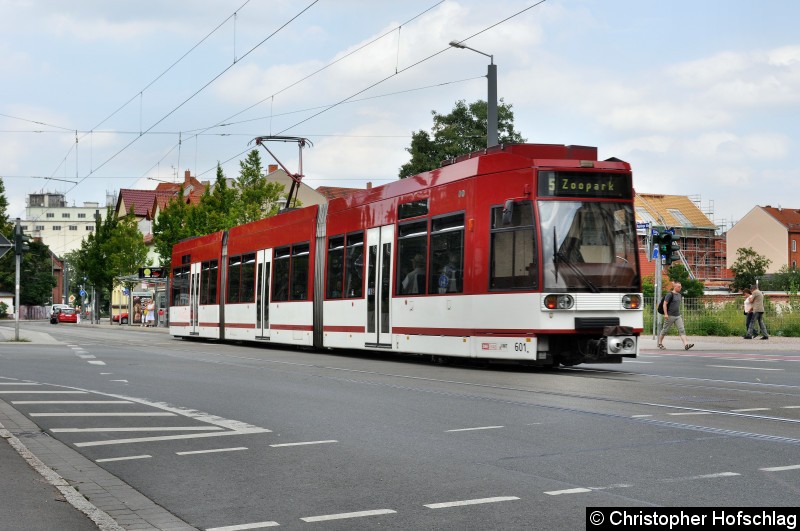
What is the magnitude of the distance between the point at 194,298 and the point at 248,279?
6593 mm

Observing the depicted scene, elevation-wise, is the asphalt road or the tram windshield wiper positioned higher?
the tram windshield wiper

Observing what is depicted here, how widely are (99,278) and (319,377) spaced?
7098cm

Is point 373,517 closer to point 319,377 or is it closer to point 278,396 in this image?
point 278,396

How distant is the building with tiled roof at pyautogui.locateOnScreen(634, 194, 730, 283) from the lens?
106 m

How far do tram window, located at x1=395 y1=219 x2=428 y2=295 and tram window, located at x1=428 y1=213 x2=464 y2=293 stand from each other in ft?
1.14

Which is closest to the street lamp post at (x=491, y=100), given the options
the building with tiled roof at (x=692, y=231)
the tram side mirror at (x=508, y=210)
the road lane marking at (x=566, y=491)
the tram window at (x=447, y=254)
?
the tram window at (x=447, y=254)

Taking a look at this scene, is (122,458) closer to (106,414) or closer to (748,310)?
(106,414)

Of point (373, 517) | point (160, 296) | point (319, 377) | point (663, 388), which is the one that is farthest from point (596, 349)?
point (160, 296)

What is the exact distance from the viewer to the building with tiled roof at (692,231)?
10588 centimetres

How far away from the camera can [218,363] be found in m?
21.4

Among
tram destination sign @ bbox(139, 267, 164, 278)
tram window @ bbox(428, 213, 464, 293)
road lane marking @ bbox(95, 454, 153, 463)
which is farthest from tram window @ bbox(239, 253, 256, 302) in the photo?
tram destination sign @ bbox(139, 267, 164, 278)

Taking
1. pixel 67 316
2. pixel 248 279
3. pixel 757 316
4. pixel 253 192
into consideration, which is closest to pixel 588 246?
pixel 248 279

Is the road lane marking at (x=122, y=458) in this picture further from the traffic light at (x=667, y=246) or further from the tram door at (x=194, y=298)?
the tram door at (x=194, y=298)

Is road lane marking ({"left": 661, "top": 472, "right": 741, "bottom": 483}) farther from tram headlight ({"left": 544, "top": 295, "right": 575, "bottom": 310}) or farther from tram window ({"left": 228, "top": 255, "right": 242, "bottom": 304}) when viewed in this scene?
tram window ({"left": 228, "top": 255, "right": 242, "bottom": 304})
